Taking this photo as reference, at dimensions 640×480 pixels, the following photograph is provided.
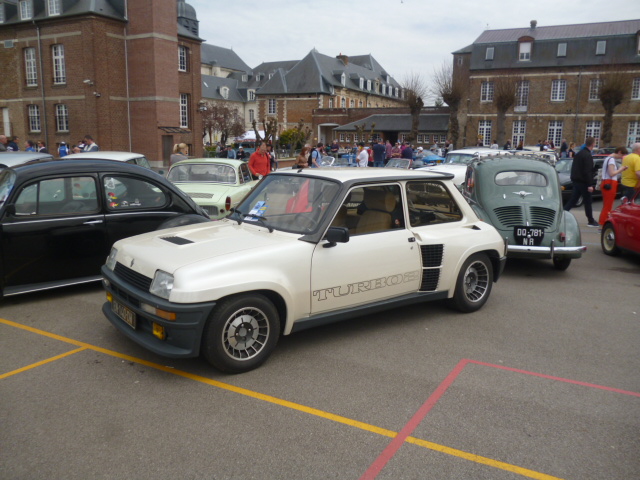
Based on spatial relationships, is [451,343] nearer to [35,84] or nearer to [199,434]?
[199,434]

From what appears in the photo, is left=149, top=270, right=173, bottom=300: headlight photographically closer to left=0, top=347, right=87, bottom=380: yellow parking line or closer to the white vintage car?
the white vintage car

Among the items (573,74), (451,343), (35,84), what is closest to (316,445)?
(451,343)

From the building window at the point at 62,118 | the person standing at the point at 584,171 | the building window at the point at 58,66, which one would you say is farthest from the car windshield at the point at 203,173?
the building window at the point at 58,66

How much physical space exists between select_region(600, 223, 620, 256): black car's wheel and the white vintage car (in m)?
4.75

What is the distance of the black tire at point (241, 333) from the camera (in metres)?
4.34

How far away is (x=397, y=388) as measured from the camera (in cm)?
441

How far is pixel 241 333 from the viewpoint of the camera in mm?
4535

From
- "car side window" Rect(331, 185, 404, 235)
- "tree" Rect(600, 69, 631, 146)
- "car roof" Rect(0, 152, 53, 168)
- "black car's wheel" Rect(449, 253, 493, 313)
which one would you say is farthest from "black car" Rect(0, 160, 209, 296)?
"tree" Rect(600, 69, 631, 146)

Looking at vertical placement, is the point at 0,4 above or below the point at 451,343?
above

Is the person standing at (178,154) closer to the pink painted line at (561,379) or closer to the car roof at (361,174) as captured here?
the car roof at (361,174)

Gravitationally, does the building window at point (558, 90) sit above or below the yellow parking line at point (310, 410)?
above

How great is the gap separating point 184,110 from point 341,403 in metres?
40.2

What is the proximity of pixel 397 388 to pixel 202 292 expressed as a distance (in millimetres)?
1796

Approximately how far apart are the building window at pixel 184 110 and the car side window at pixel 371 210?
3794cm
